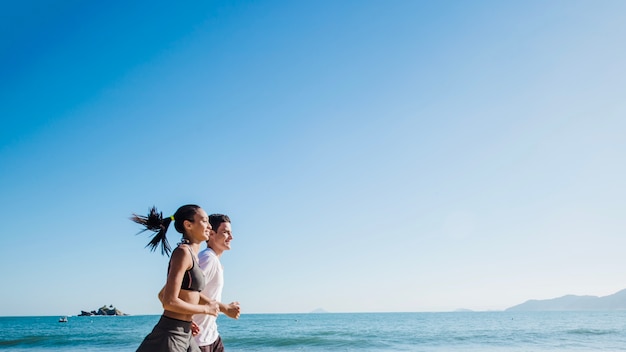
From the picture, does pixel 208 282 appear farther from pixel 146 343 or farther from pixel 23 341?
pixel 23 341

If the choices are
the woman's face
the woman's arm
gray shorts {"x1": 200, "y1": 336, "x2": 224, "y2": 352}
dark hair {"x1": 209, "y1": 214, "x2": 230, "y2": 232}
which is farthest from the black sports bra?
dark hair {"x1": 209, "y1": 214, "x2": 230, "y2": 232}

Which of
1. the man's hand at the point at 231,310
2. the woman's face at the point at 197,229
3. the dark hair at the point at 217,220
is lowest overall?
the man's hand at the point at 231,310

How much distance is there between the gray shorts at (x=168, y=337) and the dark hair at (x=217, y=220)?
109cm

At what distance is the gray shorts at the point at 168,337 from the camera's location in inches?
112

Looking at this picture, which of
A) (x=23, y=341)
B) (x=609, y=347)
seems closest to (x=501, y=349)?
(x=609, y=347)

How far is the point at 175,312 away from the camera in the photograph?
9.49 feet

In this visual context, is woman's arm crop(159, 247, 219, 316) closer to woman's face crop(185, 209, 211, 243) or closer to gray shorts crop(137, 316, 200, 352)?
gray shorts crop(137, 316, 200, 352)

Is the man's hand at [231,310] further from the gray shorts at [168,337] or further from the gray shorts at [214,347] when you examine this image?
the gray shorts at [214,347]

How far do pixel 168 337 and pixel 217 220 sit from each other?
1.28m

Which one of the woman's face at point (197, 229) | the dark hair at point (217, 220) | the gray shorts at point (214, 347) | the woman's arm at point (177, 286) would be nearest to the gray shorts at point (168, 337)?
the woman's arm at point (177, 286)

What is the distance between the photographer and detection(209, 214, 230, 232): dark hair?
398 cm

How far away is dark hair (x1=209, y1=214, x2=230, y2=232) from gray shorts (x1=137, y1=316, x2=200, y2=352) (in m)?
1.09

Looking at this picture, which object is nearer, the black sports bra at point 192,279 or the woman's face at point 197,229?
the black sports bra at point 192,279

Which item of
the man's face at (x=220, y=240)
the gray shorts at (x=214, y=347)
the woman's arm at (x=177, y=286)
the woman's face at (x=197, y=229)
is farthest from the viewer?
the man's face at (x=220, y=240)
